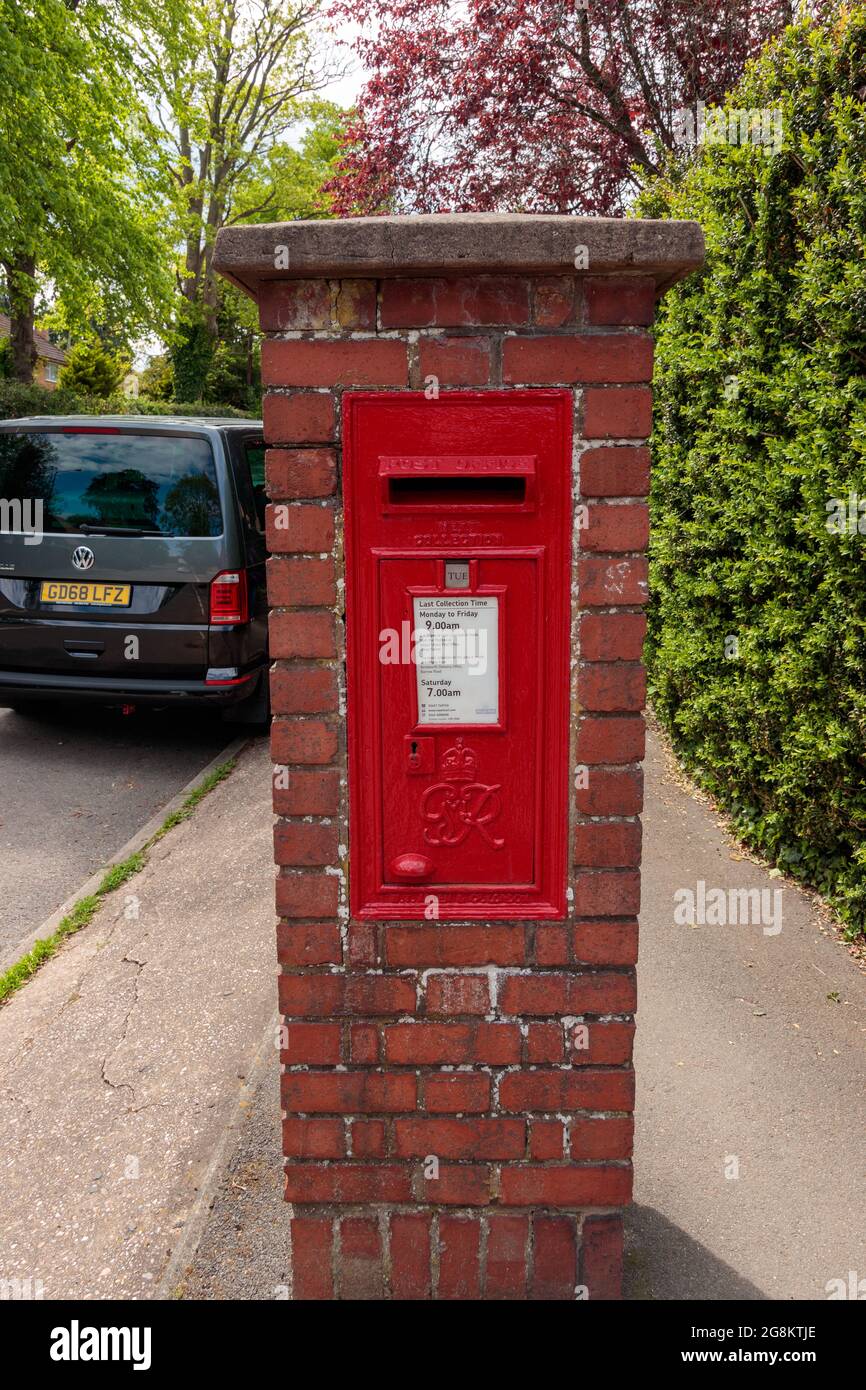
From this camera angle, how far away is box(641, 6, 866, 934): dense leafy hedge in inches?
134

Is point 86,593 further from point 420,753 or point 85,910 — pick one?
point 420,753

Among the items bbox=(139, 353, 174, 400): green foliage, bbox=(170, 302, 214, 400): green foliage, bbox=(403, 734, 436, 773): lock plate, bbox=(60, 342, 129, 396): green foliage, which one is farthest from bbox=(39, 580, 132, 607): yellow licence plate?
bbox=(139, 353, 174, 400): green foliage

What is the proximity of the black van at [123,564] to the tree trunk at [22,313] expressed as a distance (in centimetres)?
879

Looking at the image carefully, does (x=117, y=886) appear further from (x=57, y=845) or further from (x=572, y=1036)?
(x=572, y=1036)

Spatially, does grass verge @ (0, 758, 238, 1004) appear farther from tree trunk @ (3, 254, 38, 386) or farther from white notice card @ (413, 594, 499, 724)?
tree trunk @ (3, 254, 38, 386)

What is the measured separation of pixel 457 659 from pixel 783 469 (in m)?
2.38

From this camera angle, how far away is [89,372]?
26188mm

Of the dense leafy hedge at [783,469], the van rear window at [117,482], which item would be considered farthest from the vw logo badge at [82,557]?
the dense leafy hedge at [783,469]

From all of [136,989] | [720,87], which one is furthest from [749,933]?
[720,87]

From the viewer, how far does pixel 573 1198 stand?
205cm

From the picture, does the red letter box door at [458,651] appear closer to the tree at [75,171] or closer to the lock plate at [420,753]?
the lock plate at [420,753]

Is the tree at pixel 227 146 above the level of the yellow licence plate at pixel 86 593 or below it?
above

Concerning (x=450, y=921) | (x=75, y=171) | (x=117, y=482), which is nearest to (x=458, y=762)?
(x=450, y=921)

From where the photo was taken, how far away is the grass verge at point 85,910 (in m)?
3.60
